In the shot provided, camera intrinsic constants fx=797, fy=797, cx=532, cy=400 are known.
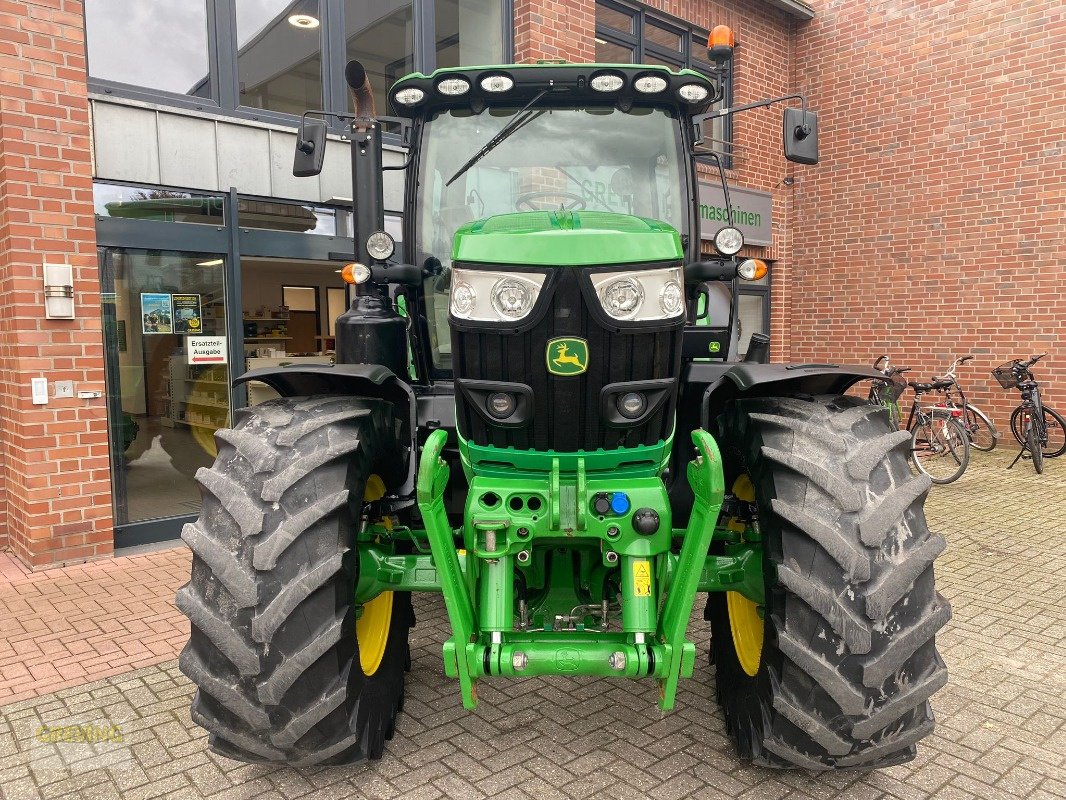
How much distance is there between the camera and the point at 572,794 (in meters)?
2.73

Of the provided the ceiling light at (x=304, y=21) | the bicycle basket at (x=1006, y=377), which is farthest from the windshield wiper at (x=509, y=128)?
the bicycle basket at (x=1006, y=377)

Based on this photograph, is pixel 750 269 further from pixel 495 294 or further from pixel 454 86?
pixel 454 86

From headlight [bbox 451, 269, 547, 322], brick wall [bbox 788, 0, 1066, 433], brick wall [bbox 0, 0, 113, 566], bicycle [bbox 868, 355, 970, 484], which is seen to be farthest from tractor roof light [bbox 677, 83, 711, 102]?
brick wall [bbox 788, 0, 1066, 433]

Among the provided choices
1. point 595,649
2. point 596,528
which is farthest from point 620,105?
point 595,649

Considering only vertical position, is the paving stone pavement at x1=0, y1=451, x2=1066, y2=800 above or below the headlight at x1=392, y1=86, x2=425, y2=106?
below

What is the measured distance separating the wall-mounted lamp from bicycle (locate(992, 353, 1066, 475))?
9.21 m

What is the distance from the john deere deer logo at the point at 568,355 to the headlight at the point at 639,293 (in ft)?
0.45

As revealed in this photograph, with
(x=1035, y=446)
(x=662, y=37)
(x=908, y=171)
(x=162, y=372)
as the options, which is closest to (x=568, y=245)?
(x=162, y=372)

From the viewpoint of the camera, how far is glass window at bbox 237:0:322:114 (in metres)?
6.35

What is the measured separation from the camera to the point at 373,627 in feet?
10.3

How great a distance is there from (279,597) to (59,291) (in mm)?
3814

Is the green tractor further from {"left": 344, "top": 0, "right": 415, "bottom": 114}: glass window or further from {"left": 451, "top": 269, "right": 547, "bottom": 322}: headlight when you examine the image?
{"left": 344, "top": 0, "right": 415, "bottom": 114}: glass window

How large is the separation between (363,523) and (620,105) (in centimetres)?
207

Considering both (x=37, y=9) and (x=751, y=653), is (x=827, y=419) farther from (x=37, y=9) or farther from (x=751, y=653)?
(x=37, y=9)
